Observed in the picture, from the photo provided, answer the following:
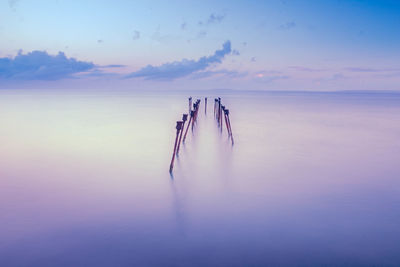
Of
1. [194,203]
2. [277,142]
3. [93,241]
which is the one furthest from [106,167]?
[277,142]

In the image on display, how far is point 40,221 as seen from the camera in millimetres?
6180

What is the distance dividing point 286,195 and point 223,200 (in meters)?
1.64

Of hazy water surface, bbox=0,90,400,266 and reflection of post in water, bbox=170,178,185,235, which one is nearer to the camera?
hazy water surface, bbox=0,90,400,266

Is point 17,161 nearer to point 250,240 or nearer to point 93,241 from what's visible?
point 93,241

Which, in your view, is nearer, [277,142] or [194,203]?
[194,203]

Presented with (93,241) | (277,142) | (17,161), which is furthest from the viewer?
(277,142)

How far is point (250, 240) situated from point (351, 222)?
2204mm

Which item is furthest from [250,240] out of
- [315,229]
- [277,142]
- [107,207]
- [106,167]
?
[277,142]

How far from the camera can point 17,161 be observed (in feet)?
38.1

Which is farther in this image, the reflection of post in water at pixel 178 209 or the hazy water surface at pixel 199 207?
the reflection of post in water at pixel 178 209

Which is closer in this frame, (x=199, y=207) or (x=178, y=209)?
(x=178, y=209)

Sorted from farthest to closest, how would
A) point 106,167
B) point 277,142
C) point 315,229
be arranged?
point 277,142 < point 106,167 < point 315,229

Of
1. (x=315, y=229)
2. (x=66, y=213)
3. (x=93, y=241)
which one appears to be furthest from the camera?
(x=66, y=213)

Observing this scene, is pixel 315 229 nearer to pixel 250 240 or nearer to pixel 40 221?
pixel 250 240
